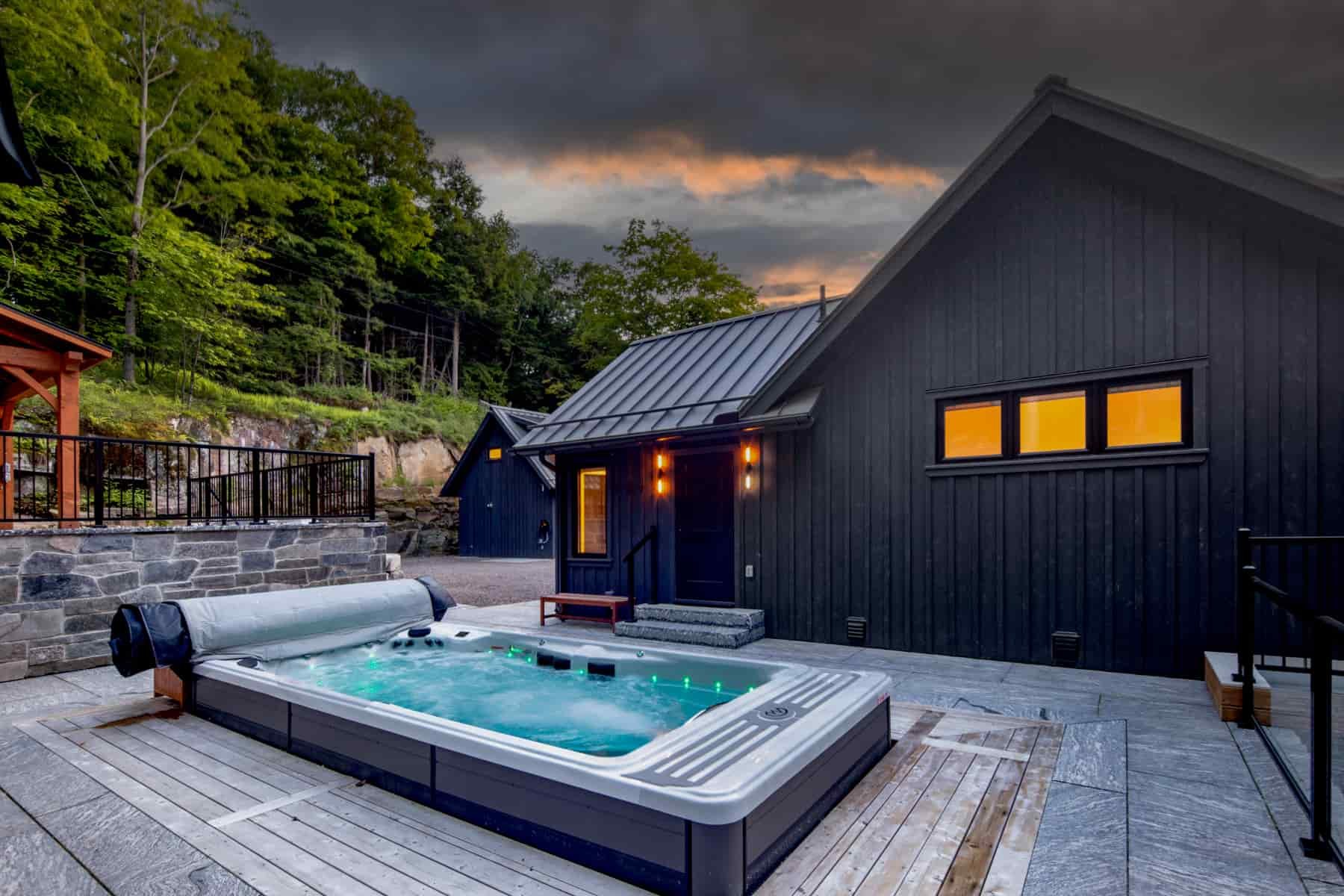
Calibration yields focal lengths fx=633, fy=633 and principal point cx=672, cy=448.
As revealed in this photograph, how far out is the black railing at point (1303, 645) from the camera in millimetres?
2203

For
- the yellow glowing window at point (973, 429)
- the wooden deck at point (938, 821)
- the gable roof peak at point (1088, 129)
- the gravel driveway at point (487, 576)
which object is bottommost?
the gravel driveway at point (487, 576)

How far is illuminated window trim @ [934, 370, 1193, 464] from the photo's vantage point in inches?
187

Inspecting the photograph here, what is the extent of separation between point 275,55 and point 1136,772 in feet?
82.1

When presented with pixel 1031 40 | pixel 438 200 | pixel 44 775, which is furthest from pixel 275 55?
pixel 44 775

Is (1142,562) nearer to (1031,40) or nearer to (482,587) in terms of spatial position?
(1031,40)

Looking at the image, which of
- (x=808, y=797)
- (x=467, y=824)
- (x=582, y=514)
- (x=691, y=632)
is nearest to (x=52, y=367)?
(x=582, y=514)

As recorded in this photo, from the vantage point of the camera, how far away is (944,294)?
5.80 metres

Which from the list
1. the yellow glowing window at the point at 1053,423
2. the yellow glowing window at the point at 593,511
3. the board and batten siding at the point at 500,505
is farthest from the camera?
the board and batten siding at the point at 500,505

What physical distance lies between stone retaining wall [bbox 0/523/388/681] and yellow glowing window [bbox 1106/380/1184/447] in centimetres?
798

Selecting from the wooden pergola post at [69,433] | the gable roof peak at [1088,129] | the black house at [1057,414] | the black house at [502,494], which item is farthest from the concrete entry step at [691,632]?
the black house at [502,494]

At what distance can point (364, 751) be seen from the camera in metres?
3.13

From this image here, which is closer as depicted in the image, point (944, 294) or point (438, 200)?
point (944, 294)

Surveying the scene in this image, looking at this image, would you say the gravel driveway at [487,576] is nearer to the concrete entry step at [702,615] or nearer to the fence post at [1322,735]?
the concrete entry step at [702,615]

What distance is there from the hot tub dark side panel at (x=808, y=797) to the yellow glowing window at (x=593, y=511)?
17.5 feet
